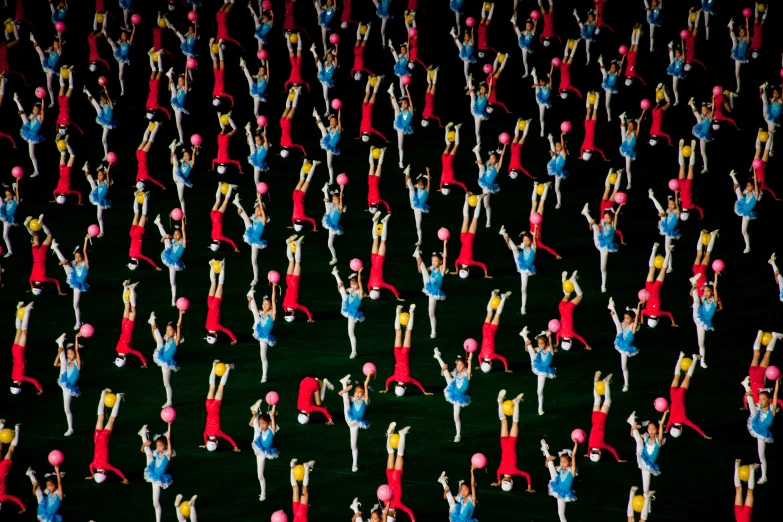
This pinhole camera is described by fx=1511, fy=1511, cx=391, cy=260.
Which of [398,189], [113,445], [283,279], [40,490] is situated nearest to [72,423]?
[113,445]

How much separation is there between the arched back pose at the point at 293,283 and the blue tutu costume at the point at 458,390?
3651 millimetres

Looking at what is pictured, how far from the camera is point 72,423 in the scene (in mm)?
21406

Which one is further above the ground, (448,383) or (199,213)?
(199,213)

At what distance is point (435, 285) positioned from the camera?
23203 mm

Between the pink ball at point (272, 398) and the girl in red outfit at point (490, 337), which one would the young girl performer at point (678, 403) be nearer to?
the girl in red outfit at point (490, 337)

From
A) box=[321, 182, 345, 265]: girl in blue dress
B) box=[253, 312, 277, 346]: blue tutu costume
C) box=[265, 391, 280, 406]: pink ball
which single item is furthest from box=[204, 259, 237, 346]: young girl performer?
box=[265, 391, 280, 406]: pink ball

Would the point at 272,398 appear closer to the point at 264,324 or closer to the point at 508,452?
the point at 264,324

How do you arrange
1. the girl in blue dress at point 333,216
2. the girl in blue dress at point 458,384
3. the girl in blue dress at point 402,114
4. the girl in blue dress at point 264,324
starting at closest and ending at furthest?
the girl in blue dress at point 458,384
the girl in blue dress at point 264,324
the girl in blue dress at point 333,216
the girl in blue dress at point 402,114

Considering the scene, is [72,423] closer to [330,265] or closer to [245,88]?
[330,265]

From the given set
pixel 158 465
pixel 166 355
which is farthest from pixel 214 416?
pixel 166 355

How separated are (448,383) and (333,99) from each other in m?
10.0

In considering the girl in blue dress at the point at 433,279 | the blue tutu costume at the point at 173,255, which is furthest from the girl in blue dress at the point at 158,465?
the girl in blue dress at the point at 433,279

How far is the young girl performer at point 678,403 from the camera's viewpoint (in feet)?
67.9

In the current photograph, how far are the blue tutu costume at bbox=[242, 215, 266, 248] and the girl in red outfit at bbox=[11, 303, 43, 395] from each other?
4041 millimetres
